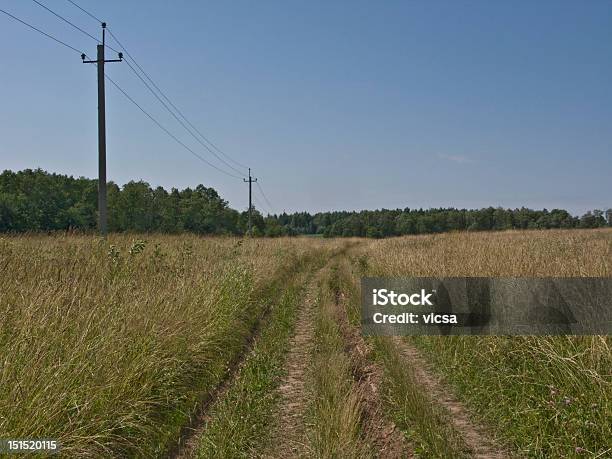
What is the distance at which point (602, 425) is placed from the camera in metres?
4.21

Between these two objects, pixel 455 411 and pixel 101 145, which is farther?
pixel 101 145

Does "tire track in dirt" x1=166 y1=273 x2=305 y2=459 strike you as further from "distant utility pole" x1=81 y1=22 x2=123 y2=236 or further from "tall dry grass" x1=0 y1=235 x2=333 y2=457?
"distant utility pole" x1=81 y1=22 x2=123 y2=236

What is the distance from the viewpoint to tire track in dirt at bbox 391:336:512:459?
4.72 metres

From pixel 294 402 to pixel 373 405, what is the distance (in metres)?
0.99

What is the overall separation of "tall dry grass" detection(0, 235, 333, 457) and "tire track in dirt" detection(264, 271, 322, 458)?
104 centimetres

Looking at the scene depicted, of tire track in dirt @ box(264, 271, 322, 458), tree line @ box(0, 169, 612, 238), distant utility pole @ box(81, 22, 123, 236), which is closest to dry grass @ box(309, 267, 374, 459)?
tire track in dirt @ box(264, 271, 322, 458)

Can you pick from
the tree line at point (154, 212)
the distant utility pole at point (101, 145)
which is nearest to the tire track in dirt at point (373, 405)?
the distant utility pole at point (101, 145)

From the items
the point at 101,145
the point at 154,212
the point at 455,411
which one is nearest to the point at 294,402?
the point at 455,411

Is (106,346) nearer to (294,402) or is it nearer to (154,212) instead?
(294,402)

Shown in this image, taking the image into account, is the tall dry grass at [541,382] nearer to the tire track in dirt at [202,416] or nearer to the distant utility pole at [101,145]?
the tire track in dirt at [202,416]

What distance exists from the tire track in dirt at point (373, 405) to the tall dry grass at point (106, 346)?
2.05 m

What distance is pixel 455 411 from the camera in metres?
5.67

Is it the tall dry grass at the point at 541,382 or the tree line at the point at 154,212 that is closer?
the tall dry grass at the point at 541,382

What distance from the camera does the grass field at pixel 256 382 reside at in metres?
4.46
